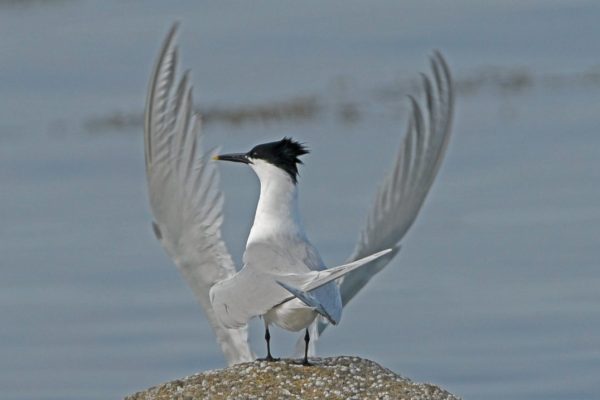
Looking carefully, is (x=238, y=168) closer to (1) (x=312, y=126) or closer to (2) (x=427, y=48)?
(1) (x=312, y=126)

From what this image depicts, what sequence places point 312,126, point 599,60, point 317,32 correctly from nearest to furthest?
point 312,126 → point 599,60 → point 317,32

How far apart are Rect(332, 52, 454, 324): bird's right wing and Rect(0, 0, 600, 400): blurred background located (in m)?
1.31

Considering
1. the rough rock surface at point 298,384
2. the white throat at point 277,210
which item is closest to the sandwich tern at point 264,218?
the white throat at point 277,210

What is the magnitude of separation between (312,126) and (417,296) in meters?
6.40

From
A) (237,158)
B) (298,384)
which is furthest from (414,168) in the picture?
(298,384)

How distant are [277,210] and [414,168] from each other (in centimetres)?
183

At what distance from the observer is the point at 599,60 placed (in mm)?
22672

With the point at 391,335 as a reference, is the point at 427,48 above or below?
above

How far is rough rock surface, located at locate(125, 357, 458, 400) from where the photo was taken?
373 inches

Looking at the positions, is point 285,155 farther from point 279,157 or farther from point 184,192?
point 184,192

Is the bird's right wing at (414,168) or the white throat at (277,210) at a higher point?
the bird's right wing at (414,168)

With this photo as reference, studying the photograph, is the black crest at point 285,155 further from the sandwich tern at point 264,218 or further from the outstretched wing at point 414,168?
the outstretched wing at point 414,168

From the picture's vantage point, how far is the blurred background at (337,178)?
13203 mm

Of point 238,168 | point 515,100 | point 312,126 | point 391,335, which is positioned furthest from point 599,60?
point 391,335
